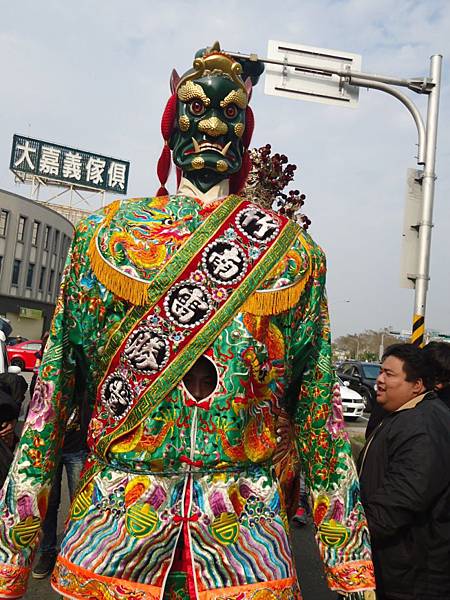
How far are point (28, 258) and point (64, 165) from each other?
874cm

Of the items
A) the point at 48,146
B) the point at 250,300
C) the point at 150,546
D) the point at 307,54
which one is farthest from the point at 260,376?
the point at 48,146

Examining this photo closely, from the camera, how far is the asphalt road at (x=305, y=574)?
3.85 metres

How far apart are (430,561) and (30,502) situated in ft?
5.74

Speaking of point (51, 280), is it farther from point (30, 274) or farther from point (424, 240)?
point (424, 240)

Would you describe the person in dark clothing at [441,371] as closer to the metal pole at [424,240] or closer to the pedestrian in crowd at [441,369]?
the pedestrian in crowd at [441,369]

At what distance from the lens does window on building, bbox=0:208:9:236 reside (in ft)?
124

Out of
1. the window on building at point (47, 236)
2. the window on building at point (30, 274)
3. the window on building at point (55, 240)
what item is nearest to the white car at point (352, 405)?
the window on building at point (30, 274)

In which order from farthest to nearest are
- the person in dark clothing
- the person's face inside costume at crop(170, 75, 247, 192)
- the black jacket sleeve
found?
1. the person in dark clothing
2. the black jacket sleeve
3. the person's face inside costume at crop(170, 75, 247, 192)

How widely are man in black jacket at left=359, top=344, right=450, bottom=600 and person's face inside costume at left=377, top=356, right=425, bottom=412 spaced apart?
21 cm

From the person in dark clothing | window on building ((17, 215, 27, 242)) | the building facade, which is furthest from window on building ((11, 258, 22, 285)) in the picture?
the person in dark clothing

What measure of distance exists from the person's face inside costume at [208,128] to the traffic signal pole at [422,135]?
5.58 m

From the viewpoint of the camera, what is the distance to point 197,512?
4.77 ft

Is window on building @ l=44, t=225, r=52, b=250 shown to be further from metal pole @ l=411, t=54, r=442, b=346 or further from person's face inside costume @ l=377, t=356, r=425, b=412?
person's face inside costume @ l=377, t=356, r=425, b=412

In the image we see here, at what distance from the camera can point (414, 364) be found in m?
2.93
